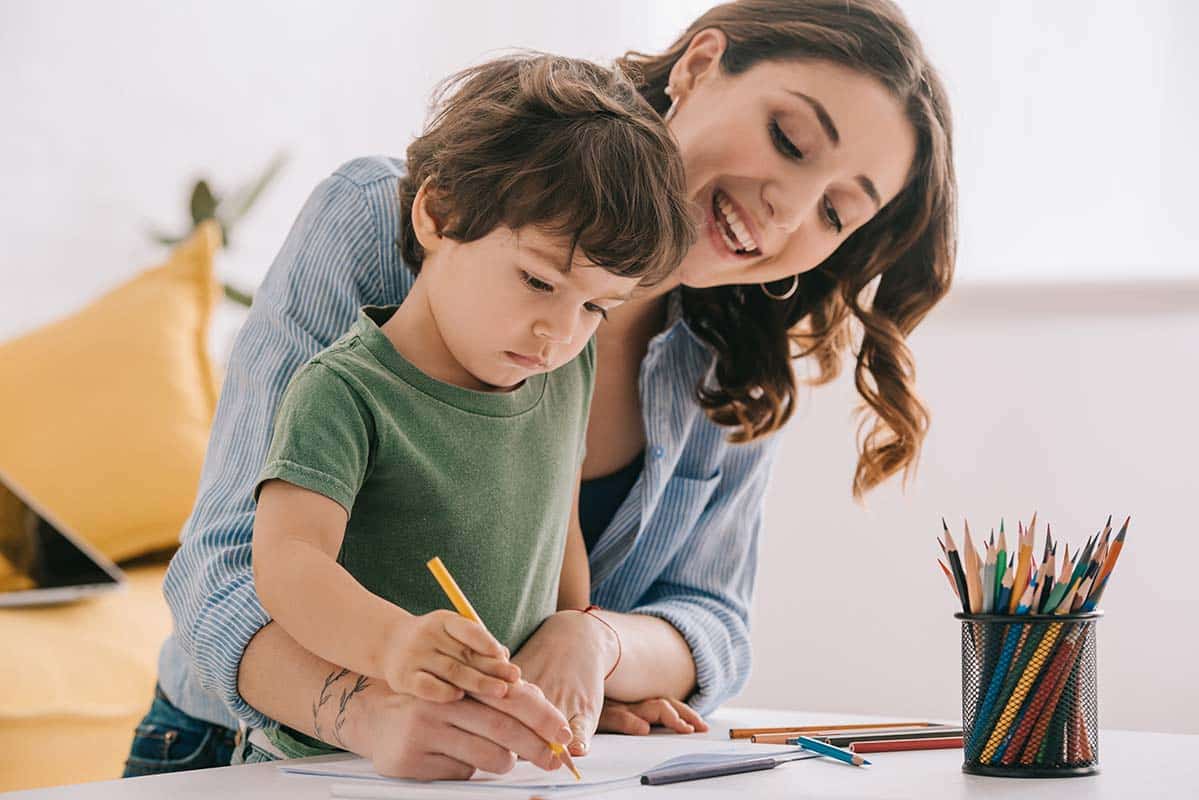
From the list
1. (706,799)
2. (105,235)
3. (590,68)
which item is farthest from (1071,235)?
(105,235)

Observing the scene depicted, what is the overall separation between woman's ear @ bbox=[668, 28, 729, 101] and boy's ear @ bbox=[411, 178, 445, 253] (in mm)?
383

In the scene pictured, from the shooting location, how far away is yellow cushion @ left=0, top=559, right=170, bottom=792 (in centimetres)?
153

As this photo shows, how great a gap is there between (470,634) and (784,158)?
608 millimetres

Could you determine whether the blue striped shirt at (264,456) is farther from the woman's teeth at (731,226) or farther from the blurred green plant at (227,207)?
the blurred green plant at (227,207)

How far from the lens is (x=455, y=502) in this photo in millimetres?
850

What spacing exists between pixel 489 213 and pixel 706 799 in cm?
39

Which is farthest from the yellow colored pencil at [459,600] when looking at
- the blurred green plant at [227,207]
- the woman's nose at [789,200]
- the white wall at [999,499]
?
the blurred green plant at [227,207]

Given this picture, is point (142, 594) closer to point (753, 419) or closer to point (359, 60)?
point (753, 419)

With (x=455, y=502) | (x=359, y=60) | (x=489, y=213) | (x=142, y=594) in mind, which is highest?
(x=359, y=60)

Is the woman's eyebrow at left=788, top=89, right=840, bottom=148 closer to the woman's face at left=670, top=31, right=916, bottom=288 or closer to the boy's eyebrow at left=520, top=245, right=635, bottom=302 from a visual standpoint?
the woman's face at left=670, top=31, right=916, bottom=288

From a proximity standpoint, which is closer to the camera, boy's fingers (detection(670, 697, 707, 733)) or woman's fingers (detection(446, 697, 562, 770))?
woman's fingers (detection(446, 697, 562, 770))

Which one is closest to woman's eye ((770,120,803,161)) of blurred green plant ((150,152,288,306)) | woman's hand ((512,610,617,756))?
woman's hand ((512,610,617,756))

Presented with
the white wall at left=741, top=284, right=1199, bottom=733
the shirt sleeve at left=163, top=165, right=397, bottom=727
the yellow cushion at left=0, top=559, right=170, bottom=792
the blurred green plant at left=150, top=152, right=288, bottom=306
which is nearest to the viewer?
the shirt sleeve at left=163, top=165, right=397, bottom=727

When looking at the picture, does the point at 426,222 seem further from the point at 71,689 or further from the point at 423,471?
the point at 71,689
